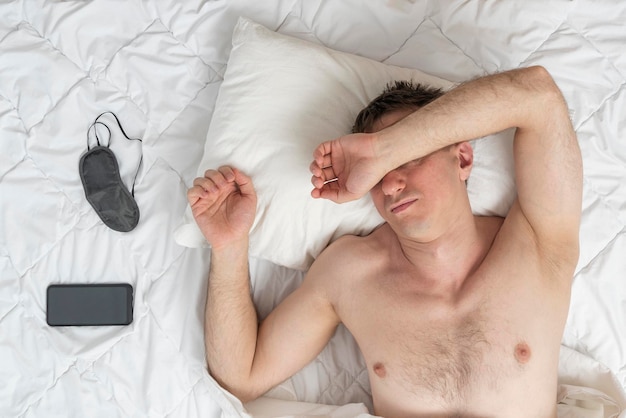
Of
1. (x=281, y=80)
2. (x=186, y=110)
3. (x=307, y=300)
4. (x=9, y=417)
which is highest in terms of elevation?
(x=281, y=80)

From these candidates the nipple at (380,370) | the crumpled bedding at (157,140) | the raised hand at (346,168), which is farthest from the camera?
the crumpled bedding at (157,140)

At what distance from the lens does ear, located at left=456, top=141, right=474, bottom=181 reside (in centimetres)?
150

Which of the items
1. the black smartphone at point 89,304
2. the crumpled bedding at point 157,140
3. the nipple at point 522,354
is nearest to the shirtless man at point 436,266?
the nipple at point 522,354

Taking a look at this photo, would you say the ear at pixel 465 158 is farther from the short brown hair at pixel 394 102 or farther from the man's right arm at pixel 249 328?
the man's right arm at pixel 249 328

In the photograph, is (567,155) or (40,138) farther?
(40,138)

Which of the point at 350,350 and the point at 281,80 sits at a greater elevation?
the point at 281,80

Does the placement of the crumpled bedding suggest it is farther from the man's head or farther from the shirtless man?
the man's head

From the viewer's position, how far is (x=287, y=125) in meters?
1.59

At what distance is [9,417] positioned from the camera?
171 centimetres

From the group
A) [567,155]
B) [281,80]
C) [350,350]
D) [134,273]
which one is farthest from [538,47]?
[134,273]

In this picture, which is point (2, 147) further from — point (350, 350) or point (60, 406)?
point (350, 350)

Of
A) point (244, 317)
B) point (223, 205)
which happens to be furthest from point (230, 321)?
point (223, 205)

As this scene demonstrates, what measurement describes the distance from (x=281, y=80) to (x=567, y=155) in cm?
65

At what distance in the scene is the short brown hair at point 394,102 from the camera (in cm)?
150
